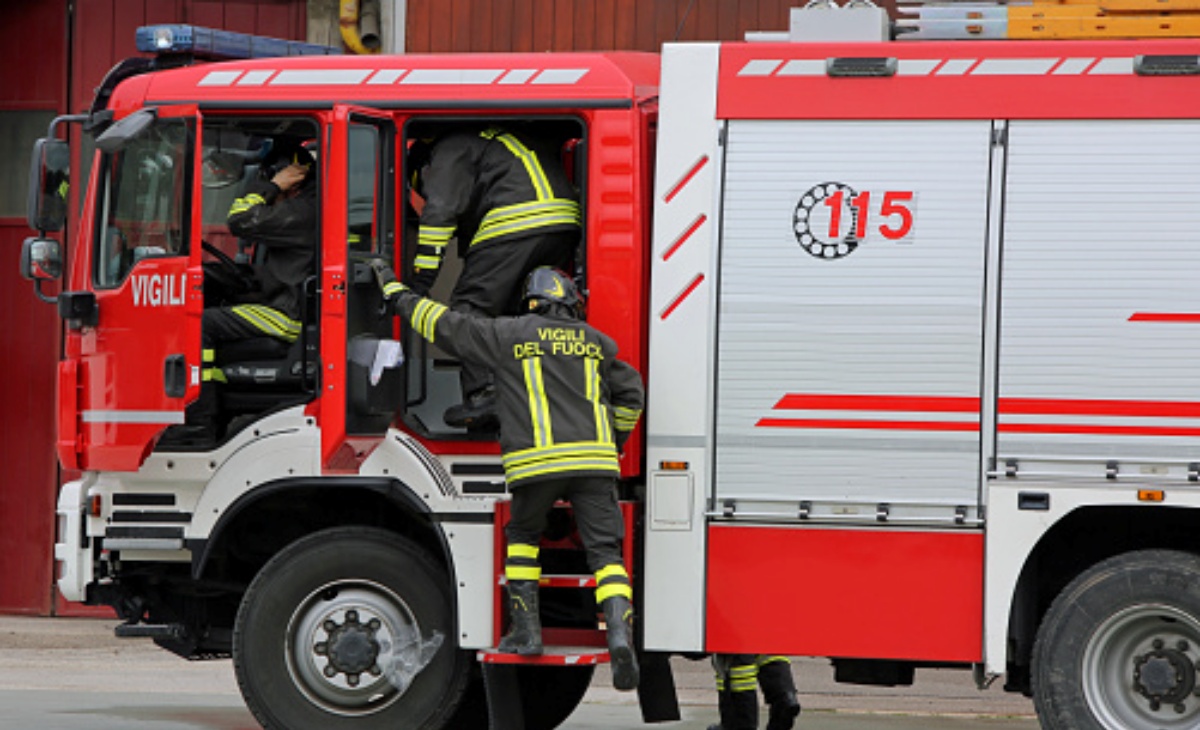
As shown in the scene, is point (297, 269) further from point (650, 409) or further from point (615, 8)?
point (615, 8)

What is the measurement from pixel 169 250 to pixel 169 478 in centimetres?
90

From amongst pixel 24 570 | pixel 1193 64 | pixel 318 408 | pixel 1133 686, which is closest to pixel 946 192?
pixel 1193 64

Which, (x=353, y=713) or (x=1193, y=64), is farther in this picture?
(x=353, y=713)

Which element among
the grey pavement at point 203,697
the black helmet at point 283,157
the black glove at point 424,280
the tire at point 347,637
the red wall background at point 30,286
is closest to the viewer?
the black glove at point 424,280

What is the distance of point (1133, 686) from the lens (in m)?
7.68

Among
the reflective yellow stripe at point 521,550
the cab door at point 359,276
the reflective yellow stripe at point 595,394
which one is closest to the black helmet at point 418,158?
the cab door at point 359,276

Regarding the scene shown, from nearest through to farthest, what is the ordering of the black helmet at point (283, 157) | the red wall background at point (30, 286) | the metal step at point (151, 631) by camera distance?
1. the metal step at point (151, 631)
2. the black helmet at point (283, 157)
3. the red wall background at point (30, 286)

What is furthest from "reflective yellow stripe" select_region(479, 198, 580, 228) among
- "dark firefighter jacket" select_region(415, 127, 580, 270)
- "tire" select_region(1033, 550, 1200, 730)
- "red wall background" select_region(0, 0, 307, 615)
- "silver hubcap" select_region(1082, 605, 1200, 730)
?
"red wall background" select_region(0, 0, 307, 615)

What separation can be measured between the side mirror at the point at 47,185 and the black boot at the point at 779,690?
11.2ft

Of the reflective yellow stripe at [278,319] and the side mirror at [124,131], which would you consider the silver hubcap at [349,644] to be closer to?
the reflective yellow stripe at [278,319]

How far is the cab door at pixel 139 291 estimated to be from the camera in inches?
325

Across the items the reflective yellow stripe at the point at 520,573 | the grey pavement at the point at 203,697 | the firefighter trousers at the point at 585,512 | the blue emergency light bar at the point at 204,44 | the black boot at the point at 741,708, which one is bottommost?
the grey pavement at the point at 203,697

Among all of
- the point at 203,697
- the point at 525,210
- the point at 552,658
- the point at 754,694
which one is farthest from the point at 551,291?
the point at 203,697

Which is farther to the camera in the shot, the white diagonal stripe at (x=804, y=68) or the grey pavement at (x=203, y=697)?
the grey pavement at (x=203, y=697)
